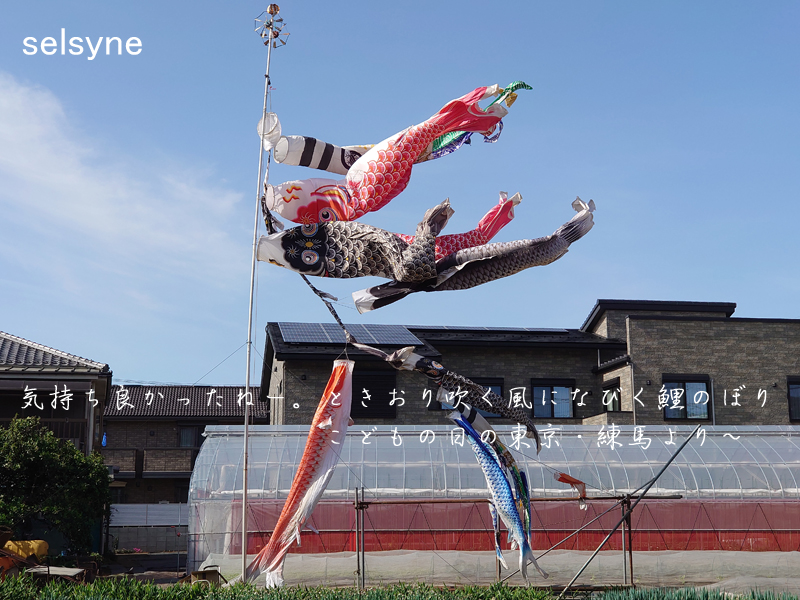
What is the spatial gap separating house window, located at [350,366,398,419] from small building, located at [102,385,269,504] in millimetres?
14067

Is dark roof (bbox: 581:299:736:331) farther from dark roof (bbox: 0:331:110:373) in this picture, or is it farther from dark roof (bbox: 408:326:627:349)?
dark roof (bbox: 0:331:110:373)

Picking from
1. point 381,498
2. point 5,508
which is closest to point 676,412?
point 381,498

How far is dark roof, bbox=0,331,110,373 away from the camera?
23.0 metres

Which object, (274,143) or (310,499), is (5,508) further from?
(274,143)

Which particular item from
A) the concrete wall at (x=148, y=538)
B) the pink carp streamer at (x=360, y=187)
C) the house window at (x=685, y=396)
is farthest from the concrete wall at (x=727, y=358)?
the concrete wall at (x=148, y=538)

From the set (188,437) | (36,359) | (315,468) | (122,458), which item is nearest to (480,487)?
(315,468)

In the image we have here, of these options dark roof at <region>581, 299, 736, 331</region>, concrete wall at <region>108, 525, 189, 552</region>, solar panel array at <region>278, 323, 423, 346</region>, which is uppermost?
dark roof at <region>581, 299, 736, 331</region>

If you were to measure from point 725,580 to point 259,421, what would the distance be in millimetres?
27254

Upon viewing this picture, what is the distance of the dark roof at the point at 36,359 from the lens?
23000mm

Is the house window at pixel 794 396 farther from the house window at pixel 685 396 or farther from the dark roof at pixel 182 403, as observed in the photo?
the dark roof at pixel 182 403

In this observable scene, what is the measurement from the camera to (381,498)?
20.2 meters

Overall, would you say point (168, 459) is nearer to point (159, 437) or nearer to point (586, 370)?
point (159, 437)

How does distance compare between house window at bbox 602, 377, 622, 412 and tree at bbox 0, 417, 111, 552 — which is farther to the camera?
house window at bbox 602, 377, 622, 412

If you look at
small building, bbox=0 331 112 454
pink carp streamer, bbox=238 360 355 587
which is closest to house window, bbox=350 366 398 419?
small building, bbox=0 331 112 454
